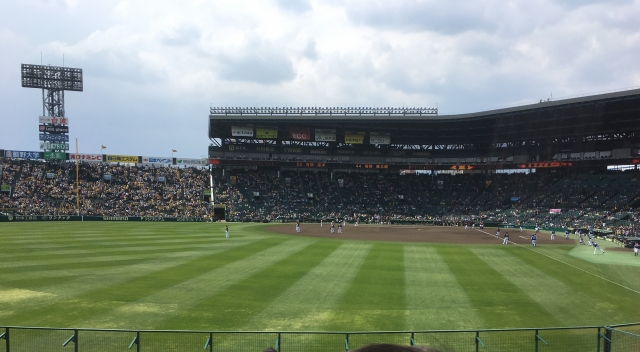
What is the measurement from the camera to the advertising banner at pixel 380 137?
76.9 m

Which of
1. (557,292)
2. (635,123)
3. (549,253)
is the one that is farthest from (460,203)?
(557,292)

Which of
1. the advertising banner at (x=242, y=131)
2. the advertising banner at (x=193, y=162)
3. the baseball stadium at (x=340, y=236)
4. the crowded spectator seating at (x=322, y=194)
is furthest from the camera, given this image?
the advertising banner at (x=193, y=162)

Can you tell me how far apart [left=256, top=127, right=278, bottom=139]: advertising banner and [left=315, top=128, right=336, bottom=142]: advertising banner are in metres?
8.25

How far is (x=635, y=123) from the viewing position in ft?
181

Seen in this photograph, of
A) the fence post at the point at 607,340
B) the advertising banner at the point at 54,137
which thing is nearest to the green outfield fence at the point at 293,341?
the fence post at the point at 607,340

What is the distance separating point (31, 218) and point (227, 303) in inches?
2268

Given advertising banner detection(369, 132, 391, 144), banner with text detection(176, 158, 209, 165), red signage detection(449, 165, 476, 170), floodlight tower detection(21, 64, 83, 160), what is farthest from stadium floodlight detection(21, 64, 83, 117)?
red signage detection(449, 165, 476, 170)

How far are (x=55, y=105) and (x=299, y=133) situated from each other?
149ft

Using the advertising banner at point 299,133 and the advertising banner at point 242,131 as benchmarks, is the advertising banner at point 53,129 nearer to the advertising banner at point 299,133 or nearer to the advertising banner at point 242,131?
the advertising banner at point 242,131

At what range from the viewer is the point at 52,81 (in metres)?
70.3

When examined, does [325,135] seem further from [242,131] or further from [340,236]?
[340,236]

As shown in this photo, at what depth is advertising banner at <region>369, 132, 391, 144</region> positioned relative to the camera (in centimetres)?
7688

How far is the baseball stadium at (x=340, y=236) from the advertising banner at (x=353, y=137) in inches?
11.0

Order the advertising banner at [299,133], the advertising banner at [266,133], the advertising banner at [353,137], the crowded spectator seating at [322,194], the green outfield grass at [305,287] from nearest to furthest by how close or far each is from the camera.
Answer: the green outfield grass at [305,287] → the crowded spectator seating at [322,194] → the advertising banner at [266,133] → the advertising banner at [299,133] → the advertising banner at [353,137]
